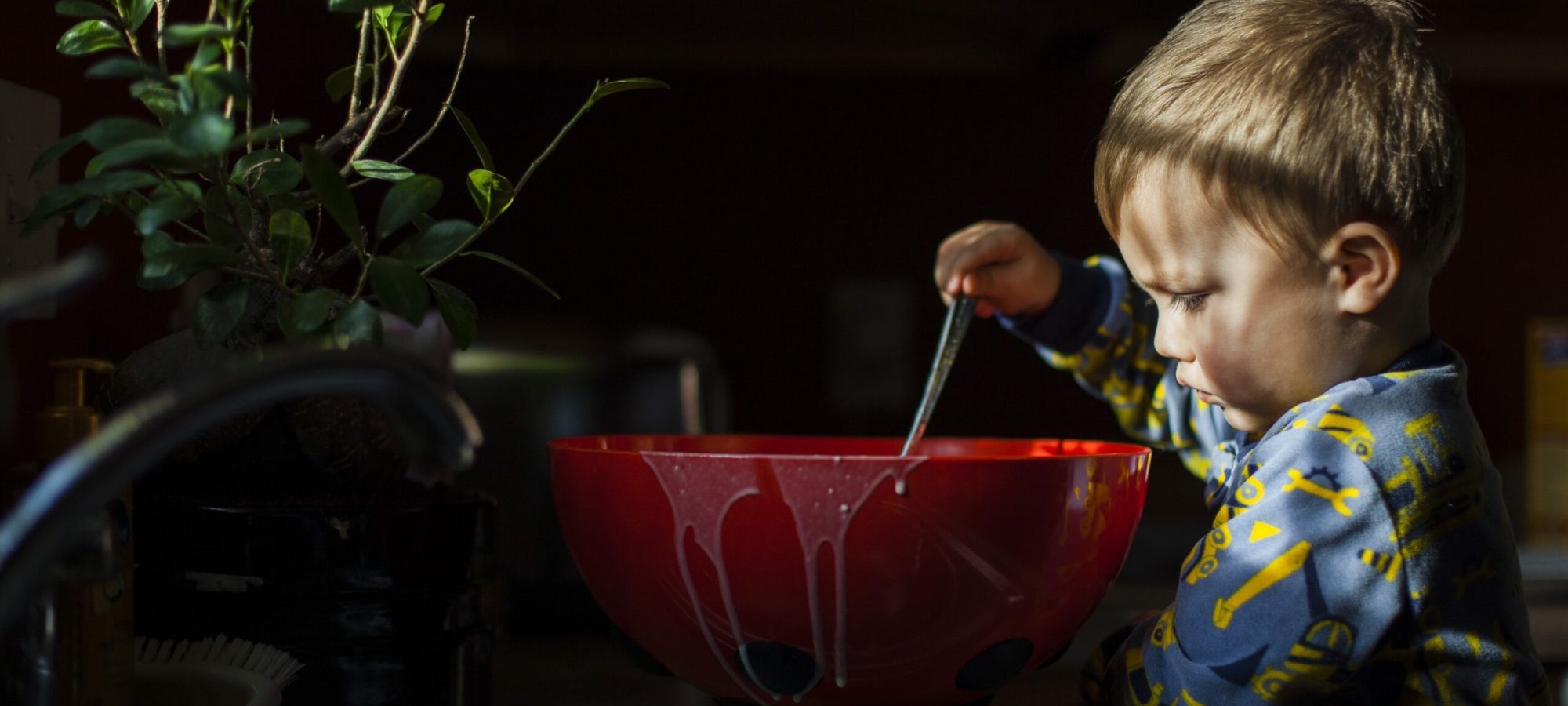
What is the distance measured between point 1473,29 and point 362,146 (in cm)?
155

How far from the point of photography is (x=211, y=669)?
1.68ft

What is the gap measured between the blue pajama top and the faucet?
1.31ft

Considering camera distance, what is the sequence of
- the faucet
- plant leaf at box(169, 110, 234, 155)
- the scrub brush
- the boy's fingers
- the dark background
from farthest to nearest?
1. the dark background
2. the boy's fingers
3. the scrub brush
4. plant leaf at box(169, 110, 234, 155)
5. the faucet

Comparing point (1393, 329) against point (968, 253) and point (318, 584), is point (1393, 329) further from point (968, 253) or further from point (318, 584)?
point (318, 584)

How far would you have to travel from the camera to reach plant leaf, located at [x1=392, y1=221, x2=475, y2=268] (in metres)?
0.52

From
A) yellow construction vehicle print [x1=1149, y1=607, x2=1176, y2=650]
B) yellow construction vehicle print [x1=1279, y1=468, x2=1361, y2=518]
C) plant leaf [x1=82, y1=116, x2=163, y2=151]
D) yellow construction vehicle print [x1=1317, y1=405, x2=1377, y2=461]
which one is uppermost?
plant leaf [x1=82, y1=116, x2=163, y2=151]

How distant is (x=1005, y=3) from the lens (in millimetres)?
1455

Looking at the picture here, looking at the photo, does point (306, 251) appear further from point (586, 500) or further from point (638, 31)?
point (638, 31)

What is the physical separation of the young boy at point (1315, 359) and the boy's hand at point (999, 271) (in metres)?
0.14

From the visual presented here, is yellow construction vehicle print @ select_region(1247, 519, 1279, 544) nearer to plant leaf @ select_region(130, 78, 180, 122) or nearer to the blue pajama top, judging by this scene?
the blue pajama top

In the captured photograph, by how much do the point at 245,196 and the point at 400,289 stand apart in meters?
0.12

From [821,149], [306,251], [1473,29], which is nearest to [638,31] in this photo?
[821,149]

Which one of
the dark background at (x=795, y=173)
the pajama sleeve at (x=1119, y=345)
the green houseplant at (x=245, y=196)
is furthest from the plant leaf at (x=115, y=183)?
the dark background at (x=795, y=173)

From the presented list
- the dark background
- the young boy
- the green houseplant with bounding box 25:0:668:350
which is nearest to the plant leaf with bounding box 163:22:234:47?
the green houseplant with bounding box 25:0:668:350
